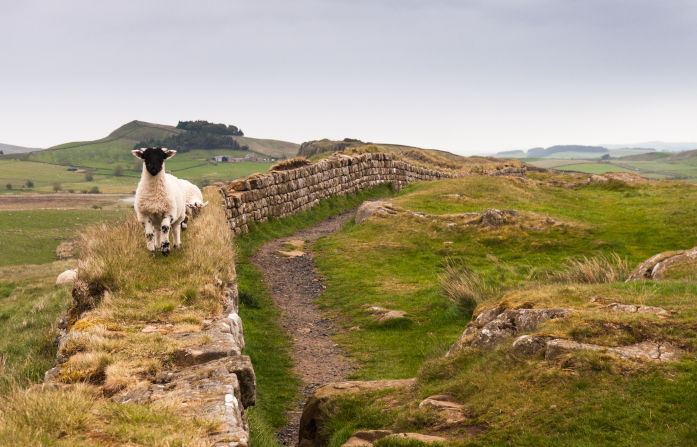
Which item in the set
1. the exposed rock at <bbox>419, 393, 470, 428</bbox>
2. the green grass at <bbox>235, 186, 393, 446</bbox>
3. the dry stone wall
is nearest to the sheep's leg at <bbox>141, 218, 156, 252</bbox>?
the green grass at <bbox>235, 186, 393, 446</bbox>

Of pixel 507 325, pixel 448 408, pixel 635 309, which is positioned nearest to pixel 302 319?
pixel 507 325

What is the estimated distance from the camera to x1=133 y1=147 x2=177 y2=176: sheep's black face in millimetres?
10070

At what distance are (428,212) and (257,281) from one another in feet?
33.1

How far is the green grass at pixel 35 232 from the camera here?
58.1 meters

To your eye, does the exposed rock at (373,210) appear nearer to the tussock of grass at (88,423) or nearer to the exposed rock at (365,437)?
the exposed rock at (365,437)

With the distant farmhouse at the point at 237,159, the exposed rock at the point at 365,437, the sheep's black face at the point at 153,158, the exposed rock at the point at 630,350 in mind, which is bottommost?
the exposed rock at the point at 365,437

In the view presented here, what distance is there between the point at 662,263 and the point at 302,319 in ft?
26.5

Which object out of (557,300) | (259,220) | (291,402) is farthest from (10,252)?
(557,300)

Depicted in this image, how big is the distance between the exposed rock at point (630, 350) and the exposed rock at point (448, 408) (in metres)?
1.15

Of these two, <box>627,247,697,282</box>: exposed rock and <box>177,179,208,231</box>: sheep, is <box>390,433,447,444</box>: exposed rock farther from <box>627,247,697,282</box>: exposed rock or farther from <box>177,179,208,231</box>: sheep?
<box>177,179,208,231</box>: sheep

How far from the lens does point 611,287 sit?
8094 millimetres

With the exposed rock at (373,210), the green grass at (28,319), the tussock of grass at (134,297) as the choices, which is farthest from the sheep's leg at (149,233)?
the exposed rock at (373,210)

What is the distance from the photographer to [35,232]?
7112 cm

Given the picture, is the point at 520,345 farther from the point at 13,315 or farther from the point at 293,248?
the point at 13,315
